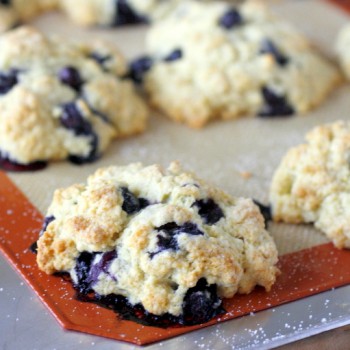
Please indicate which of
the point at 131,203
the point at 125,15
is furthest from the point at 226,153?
the point at 125,15

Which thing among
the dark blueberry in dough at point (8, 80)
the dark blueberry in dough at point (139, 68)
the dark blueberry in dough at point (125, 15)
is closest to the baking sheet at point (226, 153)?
the dark blueberry in dough at point (139, 68)

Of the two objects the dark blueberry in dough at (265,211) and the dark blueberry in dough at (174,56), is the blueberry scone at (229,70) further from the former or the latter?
the dark blueberry in dough at (265,211)

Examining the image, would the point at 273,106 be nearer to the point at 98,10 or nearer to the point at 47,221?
the point at 98,10

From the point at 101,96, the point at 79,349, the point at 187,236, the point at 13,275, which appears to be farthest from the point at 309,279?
the point at 101,96

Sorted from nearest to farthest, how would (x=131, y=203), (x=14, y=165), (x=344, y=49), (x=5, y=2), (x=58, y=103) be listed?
(x=131, y=203) → (x=14, y=165) → (x=58, y=103) → (x=344, y=49) → (x=5, y=2)

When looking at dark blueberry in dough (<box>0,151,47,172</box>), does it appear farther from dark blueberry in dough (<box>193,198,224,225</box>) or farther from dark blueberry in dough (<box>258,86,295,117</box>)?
dark blueberry in dough (<box>258,86,295,117</box>)

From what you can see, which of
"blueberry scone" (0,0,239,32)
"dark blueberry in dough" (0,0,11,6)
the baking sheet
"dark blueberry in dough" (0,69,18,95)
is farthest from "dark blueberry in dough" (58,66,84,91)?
"dark blueberry in dough" (0,0,11,6)

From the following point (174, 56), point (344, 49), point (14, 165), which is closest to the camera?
point (14, 165)
